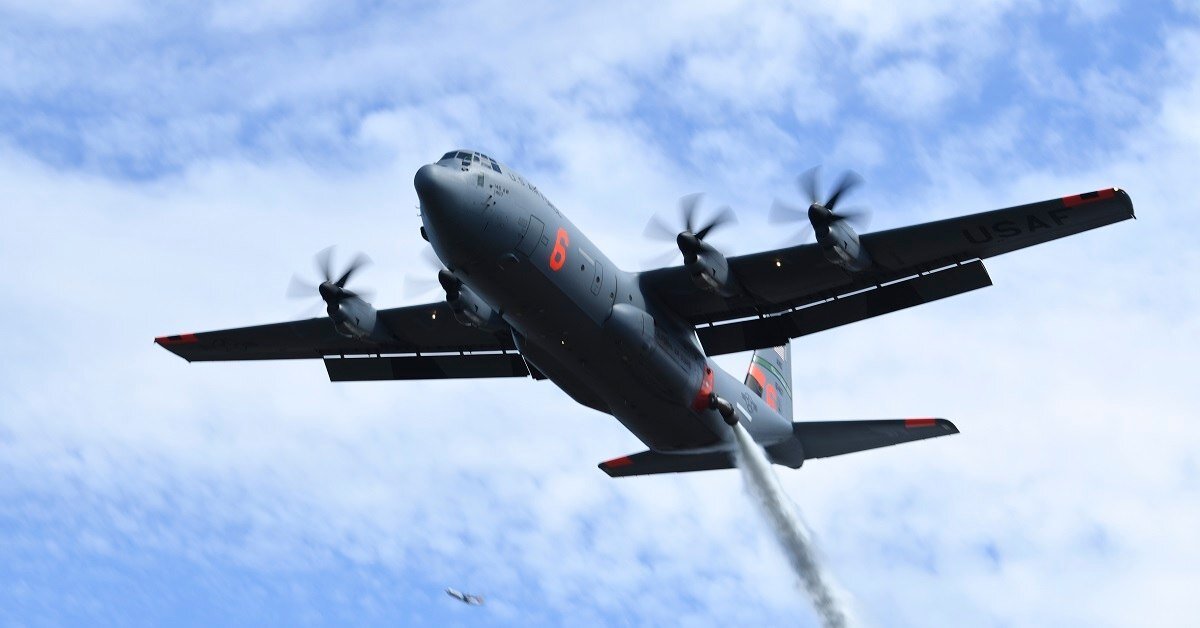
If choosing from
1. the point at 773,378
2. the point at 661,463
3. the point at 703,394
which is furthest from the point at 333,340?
the point at 773,378

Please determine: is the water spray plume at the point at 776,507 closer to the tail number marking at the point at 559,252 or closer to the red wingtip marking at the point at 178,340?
the tail number marking at the point at 559,252

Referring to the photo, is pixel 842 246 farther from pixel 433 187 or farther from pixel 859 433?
pixel 433 187

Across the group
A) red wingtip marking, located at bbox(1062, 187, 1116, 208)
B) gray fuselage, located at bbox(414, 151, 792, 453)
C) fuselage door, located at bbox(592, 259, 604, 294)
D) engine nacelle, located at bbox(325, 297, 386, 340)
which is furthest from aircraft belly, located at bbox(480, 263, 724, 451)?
red wingtip marking, located at bbox(1062, 187, 1116, 208)

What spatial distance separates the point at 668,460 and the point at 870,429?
206 inches

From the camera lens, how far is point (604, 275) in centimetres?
3353

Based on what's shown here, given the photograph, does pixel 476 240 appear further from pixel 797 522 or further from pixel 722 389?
pixel 797 522

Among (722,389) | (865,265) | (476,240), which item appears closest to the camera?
(476,240)

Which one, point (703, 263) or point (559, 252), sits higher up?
point (703, 263)

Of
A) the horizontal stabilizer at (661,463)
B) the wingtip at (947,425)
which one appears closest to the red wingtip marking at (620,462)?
the horizontal stabilizer at (661,463)

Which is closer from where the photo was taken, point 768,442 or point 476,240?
point 476,240

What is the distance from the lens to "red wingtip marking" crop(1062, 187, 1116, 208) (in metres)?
30.8

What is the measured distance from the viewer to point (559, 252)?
1271 inches

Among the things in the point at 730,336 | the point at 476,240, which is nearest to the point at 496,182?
the point at 476,240

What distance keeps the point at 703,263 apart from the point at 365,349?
36.0 feet
